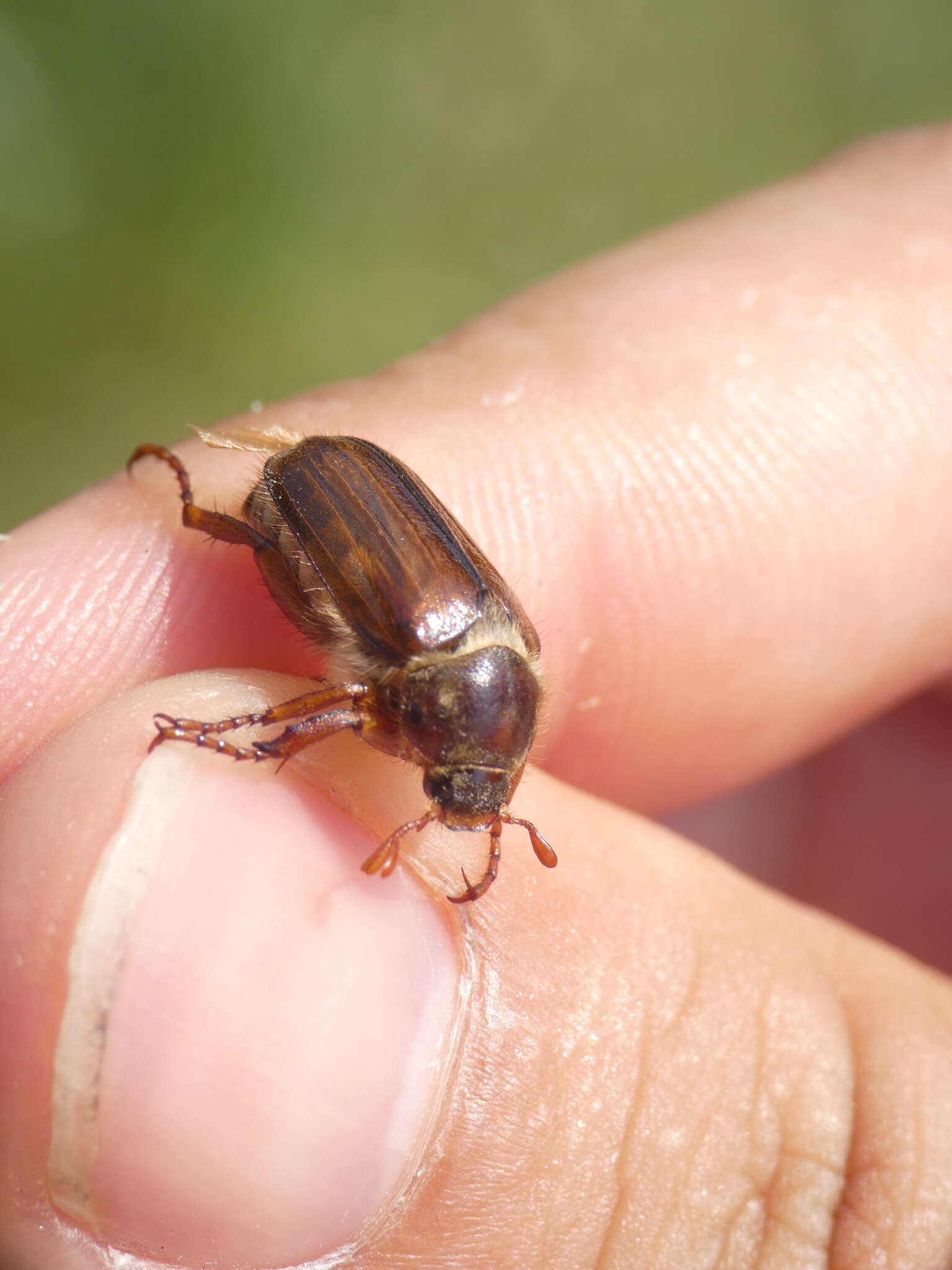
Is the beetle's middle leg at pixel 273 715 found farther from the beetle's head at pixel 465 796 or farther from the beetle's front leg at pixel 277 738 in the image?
the beetle's head at pixel 465 796

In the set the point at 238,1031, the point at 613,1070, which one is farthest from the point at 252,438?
the point at 613,1070

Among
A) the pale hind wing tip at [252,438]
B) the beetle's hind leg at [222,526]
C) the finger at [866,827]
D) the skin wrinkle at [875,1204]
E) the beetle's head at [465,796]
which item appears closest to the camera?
the skin wrinkle at [875,1204]

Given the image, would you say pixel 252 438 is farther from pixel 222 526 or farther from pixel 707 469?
pixel 707 469

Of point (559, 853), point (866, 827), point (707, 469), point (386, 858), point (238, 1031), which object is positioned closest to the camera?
point (238, 1031)

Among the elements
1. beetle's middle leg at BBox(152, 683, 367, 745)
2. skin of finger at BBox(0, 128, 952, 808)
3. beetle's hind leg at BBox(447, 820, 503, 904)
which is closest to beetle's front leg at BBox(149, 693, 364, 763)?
beetle's middle leg at BBox(152, 683, 367, 745)

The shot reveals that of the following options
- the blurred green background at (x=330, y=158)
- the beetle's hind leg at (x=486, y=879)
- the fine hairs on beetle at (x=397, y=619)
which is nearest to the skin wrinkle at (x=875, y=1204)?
the fine hairs on beetle at (x=397, y=619)

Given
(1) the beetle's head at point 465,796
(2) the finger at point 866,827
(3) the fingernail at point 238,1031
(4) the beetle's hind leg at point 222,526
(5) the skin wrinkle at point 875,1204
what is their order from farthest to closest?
(2) the finger at point 866,827, (4) the beetle's hind leg at point 222,526, (1) the beetle's head at point 465,796, (5) the skin wrinkle at point 875,1204, (3) the fingernail at point 238,1031
